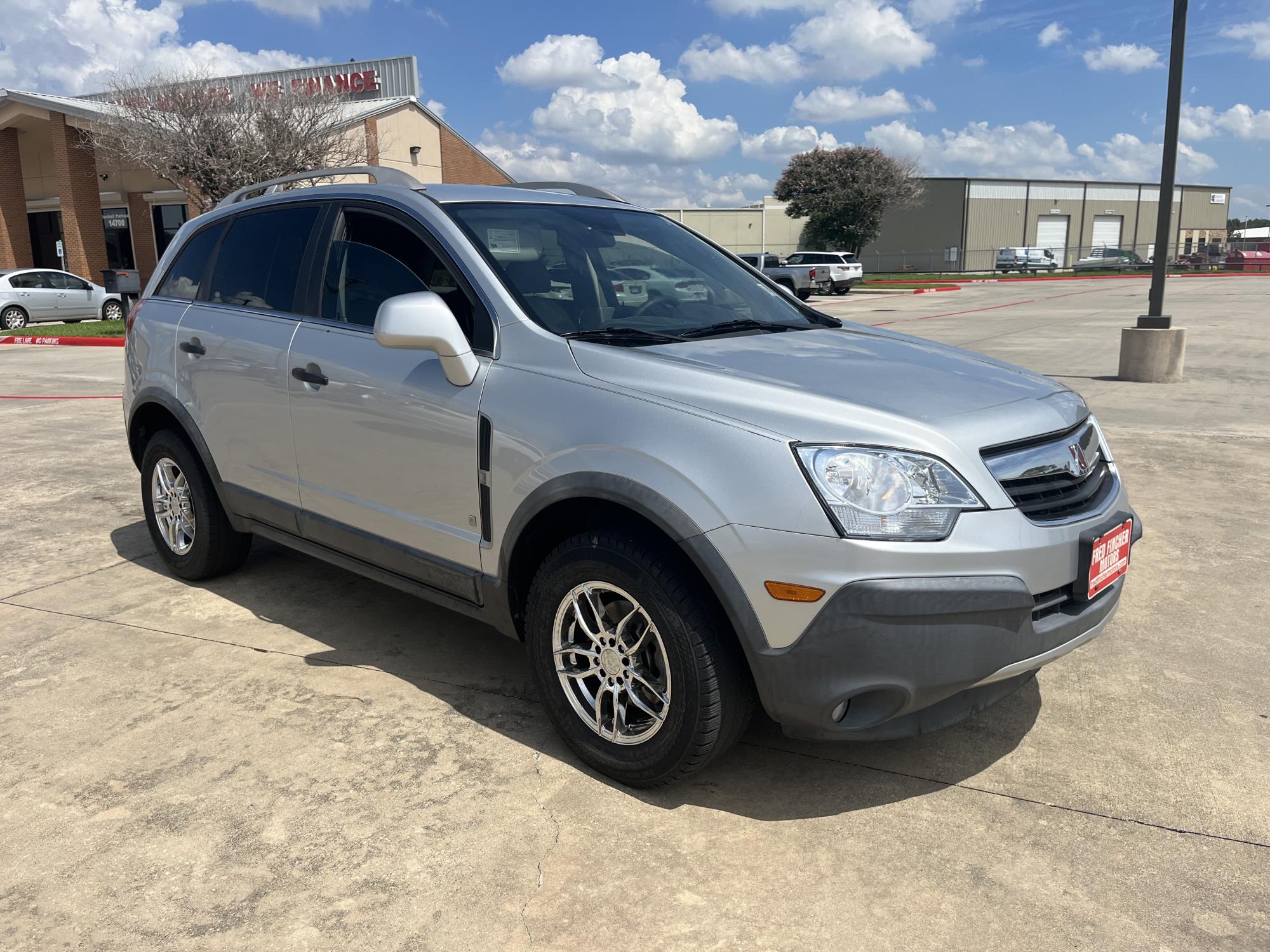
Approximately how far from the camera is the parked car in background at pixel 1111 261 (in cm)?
5862

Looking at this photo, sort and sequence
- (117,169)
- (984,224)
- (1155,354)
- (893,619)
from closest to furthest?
(893,619) → (1155,354) → (117,169) → (984,224)

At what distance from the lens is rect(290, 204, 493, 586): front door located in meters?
3.34

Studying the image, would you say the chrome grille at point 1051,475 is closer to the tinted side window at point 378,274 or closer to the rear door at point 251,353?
the tinted side window at point 378,274

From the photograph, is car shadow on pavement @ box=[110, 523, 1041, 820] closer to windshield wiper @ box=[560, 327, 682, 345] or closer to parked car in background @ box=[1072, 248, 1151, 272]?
windshield wiper @ box=[560, 327, 682, 345]

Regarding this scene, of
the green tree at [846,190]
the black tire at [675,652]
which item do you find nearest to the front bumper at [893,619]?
the black tire at [675,652]

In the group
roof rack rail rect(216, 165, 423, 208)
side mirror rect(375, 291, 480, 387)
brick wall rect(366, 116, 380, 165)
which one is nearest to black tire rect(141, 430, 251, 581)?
roof rack rail rect(216, 165, 423, 208)

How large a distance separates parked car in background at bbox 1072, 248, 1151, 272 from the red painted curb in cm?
5322

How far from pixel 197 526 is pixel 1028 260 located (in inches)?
2329

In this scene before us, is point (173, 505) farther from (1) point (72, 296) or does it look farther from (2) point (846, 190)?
(2) point (846, 190)

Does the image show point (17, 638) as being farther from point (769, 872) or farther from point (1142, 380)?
point (1142, 380)

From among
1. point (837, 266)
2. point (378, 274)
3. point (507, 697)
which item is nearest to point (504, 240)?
point (378, 274)

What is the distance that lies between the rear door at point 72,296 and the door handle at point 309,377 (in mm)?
23423

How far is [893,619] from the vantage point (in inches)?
97.9

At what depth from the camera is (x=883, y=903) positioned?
8.20 ft
